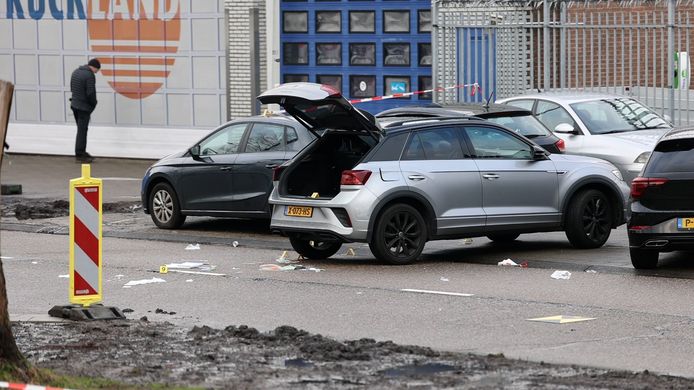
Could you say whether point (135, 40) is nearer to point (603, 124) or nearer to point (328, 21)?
point (328, 21)

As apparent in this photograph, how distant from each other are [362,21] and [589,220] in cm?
1083

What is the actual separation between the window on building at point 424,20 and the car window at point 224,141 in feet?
27.3

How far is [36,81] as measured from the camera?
2961cm

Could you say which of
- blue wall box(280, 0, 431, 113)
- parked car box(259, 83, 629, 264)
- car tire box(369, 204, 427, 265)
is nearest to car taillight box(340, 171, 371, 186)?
parked car box(259, 83, 629, 264)

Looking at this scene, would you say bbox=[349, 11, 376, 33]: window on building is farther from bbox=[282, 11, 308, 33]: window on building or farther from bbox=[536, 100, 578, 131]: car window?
bbox=[536, 100, 578, 131]: car window

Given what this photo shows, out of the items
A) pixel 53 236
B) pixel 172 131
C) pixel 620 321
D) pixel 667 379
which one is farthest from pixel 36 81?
pixel 667 379

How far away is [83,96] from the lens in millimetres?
27375

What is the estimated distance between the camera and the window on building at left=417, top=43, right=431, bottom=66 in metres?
25.5

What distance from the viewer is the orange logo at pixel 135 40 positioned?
2753 cm

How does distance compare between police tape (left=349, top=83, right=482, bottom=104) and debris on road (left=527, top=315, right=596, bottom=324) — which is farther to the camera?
police tape (left=349, top=83, right=482, bottom=104)

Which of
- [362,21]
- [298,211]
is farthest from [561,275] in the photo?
[362,21]

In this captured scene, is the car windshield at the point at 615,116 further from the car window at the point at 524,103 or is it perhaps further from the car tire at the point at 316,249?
the car tire at the point at 316,249

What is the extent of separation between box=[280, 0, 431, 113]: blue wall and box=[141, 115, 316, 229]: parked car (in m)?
7.81

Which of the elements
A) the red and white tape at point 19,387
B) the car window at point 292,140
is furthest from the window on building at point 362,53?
the red and white tape at point 19,387
